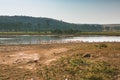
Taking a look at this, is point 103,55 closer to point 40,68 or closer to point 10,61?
point 40,68

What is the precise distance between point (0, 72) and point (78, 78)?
22.4 feet

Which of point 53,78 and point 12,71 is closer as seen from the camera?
point 53,78

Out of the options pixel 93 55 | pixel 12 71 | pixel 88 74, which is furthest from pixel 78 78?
pixel 93 55

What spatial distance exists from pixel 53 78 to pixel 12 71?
15.7 feet

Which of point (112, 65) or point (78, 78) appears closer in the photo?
point (78, 78)

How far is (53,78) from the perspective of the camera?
72.1ft

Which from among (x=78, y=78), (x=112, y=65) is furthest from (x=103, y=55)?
(x=78, y=78)

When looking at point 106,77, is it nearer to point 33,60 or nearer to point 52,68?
point 52,68

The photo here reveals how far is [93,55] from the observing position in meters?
29.7

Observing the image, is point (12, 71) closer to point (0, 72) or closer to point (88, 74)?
point (0, 72)

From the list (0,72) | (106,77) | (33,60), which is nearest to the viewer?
(106,77)

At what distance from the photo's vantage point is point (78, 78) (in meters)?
21.7

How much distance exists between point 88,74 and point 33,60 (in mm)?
8932

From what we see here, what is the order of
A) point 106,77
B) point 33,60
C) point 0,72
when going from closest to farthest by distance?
point 106,77 < point 0,72 < point 33,60
